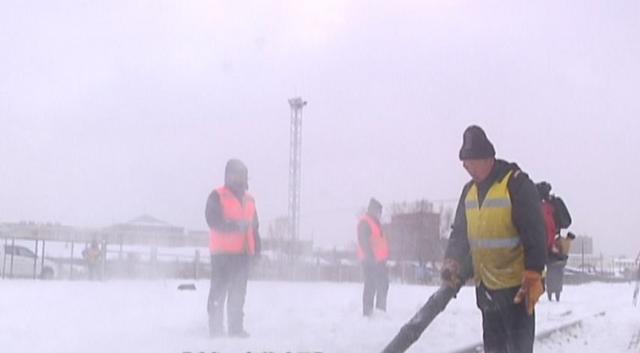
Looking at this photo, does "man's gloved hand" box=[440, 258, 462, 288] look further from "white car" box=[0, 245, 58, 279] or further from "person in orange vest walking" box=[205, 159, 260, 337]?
"white car" box=[0, 245, 58, 279]

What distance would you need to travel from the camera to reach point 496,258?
599 cm

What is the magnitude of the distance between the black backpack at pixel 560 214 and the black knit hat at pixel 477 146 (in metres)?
3.79

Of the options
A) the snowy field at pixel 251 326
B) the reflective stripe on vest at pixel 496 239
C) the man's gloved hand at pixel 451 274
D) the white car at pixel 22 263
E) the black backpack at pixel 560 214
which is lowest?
the snowy field at pixel 251 326

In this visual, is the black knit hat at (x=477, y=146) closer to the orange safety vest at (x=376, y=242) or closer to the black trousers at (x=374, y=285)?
the black trousers at (x=374, y=285)

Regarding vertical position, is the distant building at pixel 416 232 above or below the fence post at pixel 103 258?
above

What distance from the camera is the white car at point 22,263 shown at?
2723 cm

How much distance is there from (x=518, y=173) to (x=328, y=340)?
10.8ft

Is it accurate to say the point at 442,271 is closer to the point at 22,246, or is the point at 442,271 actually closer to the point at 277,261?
the point at 277,261

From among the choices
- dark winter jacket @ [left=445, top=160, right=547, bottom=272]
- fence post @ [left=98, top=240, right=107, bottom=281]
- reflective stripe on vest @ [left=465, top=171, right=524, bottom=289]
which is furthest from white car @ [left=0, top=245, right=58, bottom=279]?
dark winter jacket @ [left=445, top=160, right=547, bottom=272]

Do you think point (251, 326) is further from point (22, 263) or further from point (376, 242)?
point (22, 263)

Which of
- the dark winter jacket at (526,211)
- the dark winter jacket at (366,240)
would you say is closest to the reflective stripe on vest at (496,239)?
the dark winter jacket at (526,211)

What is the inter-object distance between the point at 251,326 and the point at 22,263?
20.1 m

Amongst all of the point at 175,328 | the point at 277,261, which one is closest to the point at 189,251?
the point at 277,261

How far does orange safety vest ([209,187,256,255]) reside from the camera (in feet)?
29.5
